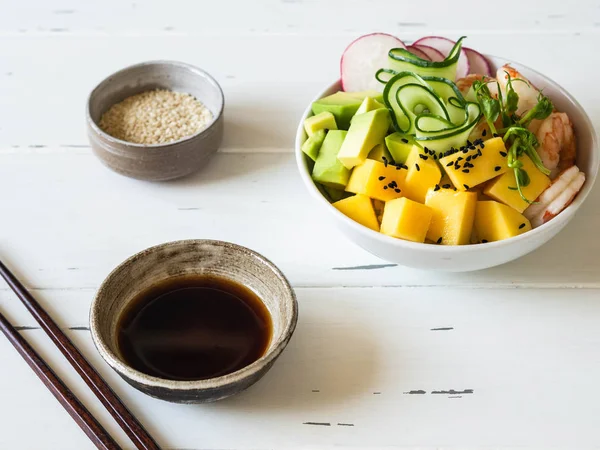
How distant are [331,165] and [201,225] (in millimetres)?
327

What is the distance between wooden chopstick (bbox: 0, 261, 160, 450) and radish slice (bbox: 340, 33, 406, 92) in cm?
79

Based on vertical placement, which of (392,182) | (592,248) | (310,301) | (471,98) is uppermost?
(471,98)

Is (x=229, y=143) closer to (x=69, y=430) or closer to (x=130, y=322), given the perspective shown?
(x=130, y=322)

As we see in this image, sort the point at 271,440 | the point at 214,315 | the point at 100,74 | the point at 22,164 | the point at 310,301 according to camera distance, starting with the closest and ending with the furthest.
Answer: the point at 271,440 < the point at 214,315 < the point at 310,301 < the point at 22,164 < the point at 100,74

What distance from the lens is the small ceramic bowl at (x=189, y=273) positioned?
3.60ft

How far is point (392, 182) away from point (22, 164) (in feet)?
2.94

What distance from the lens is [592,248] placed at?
1.49m

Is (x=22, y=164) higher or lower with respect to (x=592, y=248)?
lower

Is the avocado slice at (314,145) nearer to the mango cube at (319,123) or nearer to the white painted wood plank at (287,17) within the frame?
the mango cube at (319,123)

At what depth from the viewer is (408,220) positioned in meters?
1.29

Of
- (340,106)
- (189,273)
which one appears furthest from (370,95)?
(189,273)

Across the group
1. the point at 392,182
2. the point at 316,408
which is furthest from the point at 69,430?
the point at 392,182

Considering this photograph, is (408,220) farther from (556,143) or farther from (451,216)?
(556,143)

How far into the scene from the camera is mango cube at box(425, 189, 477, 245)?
1.30m
